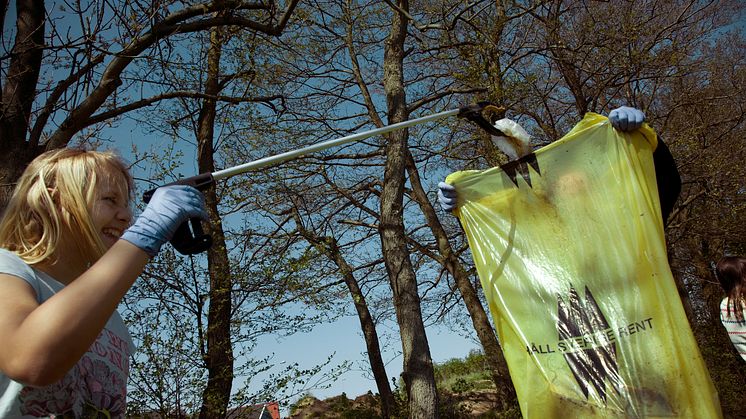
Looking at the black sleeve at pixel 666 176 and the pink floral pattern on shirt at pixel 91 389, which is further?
the black sleeve at pixel 666 176

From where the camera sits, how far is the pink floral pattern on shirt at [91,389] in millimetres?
1266

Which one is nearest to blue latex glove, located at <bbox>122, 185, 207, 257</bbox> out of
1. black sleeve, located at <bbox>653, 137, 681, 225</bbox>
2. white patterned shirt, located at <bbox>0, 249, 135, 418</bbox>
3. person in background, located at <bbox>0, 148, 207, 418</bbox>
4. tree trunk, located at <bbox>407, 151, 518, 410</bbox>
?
person in background, located at <bbox>0, 148, 207, 418</bbox>

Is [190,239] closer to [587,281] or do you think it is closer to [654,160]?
[587,281]

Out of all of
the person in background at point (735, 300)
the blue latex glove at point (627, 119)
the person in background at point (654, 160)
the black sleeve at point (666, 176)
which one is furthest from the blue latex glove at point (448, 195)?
the person in background at point (735, 300)

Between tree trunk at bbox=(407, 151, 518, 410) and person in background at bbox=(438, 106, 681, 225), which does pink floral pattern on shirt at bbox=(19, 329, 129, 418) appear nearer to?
person in background at bbox=(438, 106, 681, 225)

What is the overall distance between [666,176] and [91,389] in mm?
2981

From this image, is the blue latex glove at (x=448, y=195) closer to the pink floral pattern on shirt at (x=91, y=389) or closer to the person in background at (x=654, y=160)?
the person in background at (x=654, y=160)

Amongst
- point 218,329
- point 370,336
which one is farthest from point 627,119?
point 370,336

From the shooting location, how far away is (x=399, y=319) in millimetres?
6543

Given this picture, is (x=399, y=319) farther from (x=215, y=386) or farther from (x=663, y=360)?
(x=663, y=360)

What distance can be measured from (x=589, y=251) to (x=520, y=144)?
31.0 inches

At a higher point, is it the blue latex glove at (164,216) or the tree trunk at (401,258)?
the tree trunk at (401,258)

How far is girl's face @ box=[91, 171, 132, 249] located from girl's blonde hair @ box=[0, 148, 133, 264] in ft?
0.06

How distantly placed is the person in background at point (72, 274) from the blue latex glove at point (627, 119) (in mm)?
2359
